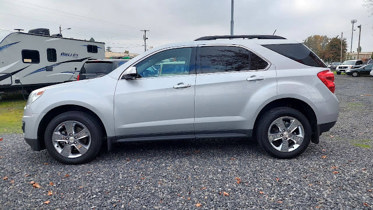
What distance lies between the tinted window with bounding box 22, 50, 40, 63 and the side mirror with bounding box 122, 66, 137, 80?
29.4ft

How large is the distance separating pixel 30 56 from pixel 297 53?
35.2 ft

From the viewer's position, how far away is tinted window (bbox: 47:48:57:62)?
11600 millimetres

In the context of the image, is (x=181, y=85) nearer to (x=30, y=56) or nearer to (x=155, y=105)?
(x=155, y=105)

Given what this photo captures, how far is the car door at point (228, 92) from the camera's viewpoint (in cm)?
377

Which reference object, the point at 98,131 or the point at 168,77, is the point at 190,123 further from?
the point at 98,131

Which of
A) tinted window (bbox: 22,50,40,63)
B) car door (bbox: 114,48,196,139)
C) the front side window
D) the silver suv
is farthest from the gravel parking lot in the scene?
tinted window (bbox: 22,50,40,63)

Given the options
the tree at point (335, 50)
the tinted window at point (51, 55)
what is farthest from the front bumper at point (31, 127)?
the tree at point (335, 50)

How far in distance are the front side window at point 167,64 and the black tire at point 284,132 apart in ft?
4.56

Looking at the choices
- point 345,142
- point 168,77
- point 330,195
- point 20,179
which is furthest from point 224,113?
point 20,179

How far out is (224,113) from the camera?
3.81m

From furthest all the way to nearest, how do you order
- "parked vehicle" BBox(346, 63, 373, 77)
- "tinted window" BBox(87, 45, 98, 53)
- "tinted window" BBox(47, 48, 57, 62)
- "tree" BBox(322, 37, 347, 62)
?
1. "tree" BBox(322, 37, 347, 62)
2. "parked vehicle" BBox(346, 63, 373, 77)
3. "tinted window" BBox(87, 45, 98, 53)
4. "tinted window" BBox(47, 48, 57, 62)

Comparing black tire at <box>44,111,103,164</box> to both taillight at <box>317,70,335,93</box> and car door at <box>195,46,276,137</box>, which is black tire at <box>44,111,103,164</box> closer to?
car door at <box>195,46,276,137</box>

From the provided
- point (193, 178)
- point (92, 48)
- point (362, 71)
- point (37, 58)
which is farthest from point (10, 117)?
point (362, 71)

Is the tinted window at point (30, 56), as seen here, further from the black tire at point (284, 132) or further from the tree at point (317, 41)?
the tree at point (317, 41)
